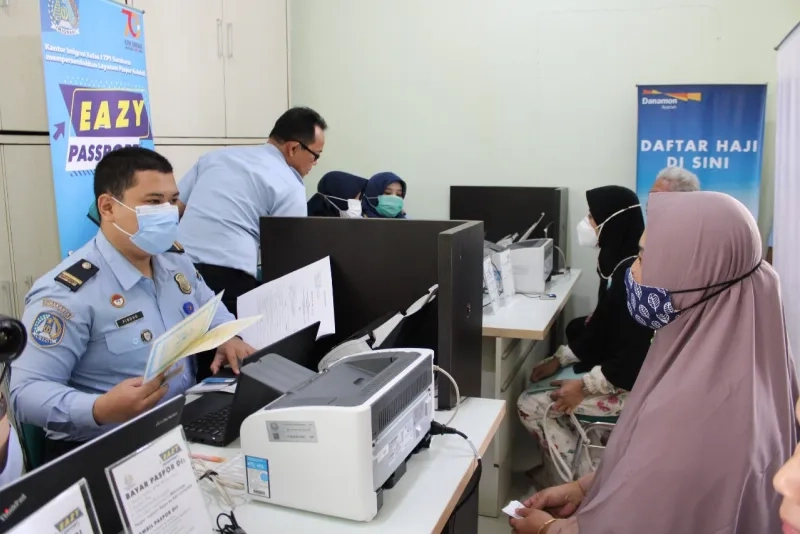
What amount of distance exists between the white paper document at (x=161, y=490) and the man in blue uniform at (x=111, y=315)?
15.3 inches

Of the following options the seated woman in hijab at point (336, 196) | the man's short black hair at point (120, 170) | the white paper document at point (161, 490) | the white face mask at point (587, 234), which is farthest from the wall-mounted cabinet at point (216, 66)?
the white paper document at point (161, 490)

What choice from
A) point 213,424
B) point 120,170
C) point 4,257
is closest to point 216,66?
point 4,257

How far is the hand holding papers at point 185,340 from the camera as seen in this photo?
44.9 inches

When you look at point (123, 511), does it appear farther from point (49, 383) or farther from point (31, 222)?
point (31, 222)

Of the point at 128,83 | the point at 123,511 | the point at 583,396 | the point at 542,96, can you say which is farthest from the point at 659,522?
the point at 542,96

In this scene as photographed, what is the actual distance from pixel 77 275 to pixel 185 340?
54 cm

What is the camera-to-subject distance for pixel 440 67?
165 inches

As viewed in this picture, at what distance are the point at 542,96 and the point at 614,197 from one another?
4.24 feet

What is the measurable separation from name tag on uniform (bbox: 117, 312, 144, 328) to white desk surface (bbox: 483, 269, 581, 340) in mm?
1364

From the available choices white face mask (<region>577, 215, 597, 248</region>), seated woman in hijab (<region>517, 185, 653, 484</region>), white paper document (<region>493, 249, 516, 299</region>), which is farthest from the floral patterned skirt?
white face mask (<region>577, 215, 597, 248</region>)

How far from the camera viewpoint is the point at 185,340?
1195 millimetres

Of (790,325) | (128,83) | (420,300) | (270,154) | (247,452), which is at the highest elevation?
(128,83)

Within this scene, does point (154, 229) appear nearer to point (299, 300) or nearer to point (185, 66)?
point (299, 300)

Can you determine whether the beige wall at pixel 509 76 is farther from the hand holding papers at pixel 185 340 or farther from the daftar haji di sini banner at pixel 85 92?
the hand holding papers at pixel 185 340
